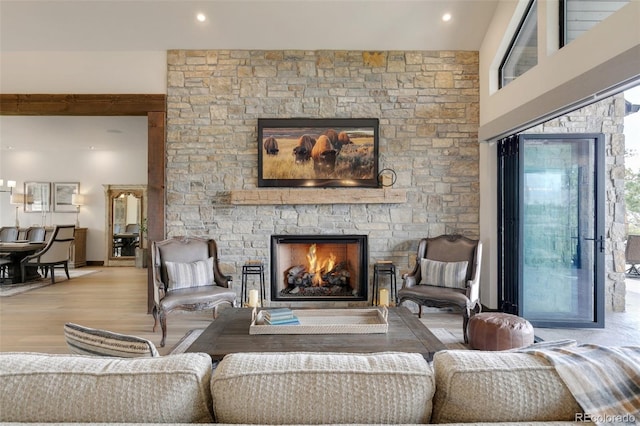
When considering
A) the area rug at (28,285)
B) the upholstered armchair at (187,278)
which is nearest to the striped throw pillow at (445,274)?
the upholstered armchair at (187,278)

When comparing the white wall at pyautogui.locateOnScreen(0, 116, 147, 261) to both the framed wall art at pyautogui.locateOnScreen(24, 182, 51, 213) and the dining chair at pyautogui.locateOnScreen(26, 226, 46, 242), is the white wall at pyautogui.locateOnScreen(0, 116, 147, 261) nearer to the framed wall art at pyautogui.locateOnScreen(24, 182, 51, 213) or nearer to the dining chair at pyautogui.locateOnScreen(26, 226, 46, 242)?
the framed wall art at pyautogui.locateOnScreen(24, 182, 51, 213)

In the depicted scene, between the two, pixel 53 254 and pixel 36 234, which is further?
pixel 36 234

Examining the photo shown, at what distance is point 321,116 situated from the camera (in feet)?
14.9

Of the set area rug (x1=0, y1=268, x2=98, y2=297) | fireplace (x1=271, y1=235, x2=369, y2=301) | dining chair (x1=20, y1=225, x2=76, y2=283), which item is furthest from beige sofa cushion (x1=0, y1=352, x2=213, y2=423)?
dining chair (x1=20, y1=225, x2=76, y2=283)

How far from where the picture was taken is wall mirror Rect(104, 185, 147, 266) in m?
8.93

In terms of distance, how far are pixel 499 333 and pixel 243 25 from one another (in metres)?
4.18

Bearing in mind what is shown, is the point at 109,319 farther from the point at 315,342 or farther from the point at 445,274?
the point at 445,274

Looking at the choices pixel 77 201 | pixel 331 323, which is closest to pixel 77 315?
pixel 331 323

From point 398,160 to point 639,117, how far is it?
8.17 ft

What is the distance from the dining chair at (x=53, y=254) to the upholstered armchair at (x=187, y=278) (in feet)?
13.1

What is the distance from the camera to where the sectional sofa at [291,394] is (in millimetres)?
874

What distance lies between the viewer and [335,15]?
4152mm

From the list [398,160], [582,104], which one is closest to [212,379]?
[582,104]

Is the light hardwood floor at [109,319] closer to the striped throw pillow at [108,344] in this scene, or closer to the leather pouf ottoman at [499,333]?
the leather pouf ottoman at [499,333]
